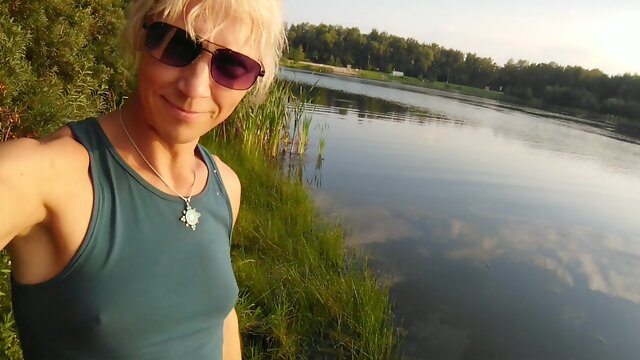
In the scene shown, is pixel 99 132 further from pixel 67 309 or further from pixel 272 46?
pixel 272 46

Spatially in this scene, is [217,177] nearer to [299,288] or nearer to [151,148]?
[151,148]

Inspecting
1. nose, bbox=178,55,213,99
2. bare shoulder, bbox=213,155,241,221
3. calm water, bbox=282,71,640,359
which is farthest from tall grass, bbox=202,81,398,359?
nose, bbox=178,55,213,99

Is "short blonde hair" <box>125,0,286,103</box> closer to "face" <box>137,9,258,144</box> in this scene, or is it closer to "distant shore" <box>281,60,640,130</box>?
"face" <box>137,9,258,144</box>

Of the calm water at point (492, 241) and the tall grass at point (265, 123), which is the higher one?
the tall grass at point (265, 123)

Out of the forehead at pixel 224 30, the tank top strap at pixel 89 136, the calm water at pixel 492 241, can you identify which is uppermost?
the forehead at pixel 224 30

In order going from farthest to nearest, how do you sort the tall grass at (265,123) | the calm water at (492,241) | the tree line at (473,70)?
the tree line at (473,70) → the tall grass at (265,123) → the calm water at (492,241)

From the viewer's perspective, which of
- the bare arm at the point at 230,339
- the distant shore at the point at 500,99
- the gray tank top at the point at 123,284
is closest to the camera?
the gray tank top at the point at 123,284

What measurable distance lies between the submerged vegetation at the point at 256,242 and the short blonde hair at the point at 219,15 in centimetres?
198

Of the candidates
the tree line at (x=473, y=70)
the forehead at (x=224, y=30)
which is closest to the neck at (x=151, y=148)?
the forehead at (x=224, y=30)

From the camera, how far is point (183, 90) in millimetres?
1118

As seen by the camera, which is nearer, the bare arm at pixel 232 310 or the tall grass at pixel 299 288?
the bare arm at pixel 232 310

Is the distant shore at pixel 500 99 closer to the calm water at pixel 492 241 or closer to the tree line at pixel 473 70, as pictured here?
the tree line at pixel 473 70

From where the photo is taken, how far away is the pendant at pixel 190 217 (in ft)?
3.76

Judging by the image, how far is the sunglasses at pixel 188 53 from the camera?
3.67 ft
